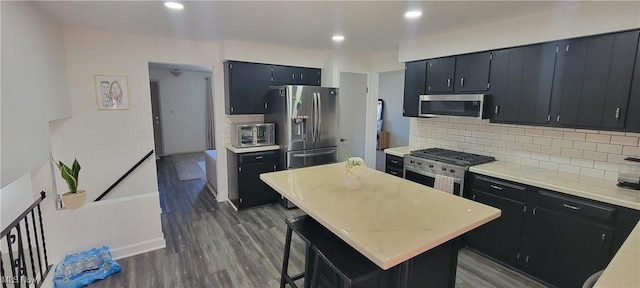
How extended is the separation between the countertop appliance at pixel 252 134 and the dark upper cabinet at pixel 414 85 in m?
2.00

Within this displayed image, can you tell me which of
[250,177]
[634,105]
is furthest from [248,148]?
[634,105]

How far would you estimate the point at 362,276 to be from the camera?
1574mm

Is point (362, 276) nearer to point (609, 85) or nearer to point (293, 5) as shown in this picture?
point (293, 5)

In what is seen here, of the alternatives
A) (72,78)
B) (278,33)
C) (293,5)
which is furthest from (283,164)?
(72,78)

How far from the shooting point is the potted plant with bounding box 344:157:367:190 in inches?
87.2

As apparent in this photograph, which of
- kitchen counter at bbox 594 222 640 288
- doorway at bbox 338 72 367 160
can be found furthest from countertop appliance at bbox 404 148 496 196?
kitchen counter at bbox 594 222 640 288

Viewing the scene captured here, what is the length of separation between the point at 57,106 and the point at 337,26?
2.99 meters

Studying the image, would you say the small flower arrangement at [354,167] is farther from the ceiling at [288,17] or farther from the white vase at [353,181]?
the ceiling at [288,17]

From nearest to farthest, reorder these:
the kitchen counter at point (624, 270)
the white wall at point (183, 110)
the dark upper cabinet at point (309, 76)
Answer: the kitchen counter at point (624, 270)
the dark upper cabinet at point (309, 76)
the white wall at point (183, 110)

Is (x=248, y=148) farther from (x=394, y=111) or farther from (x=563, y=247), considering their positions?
(x=394, y=111)

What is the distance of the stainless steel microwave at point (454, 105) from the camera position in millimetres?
3115

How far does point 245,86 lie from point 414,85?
7.93 feet

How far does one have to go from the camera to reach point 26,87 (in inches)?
84.3

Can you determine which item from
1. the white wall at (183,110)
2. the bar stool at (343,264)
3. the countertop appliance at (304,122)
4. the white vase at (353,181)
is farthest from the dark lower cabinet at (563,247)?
the white wall at (183,110)
